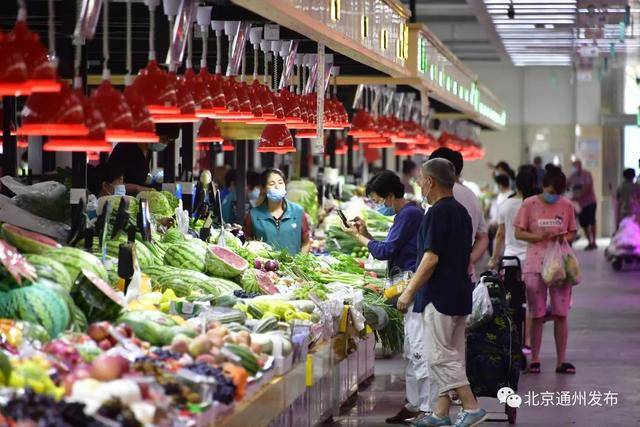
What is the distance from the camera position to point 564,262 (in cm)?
1090

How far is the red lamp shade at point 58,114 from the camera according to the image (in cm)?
509

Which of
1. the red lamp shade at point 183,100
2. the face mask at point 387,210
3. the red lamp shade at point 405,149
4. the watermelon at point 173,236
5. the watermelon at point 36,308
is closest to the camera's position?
the watermelon at point 36,308

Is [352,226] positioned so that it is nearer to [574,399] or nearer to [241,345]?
[574,399]

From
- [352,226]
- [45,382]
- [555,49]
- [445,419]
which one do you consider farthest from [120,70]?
[555,49]

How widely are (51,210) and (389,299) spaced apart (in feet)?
10.6

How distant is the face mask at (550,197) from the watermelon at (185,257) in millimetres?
3934

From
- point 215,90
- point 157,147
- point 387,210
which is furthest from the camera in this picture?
point 157,147

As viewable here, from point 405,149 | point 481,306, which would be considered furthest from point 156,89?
point 405,149

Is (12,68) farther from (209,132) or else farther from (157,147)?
(157,147)

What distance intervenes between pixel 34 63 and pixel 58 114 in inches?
9.1

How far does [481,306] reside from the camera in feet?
28.4

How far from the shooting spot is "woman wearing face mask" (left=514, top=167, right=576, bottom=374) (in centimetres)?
1095

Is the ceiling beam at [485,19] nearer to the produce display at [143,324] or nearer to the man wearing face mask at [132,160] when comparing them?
the man wearing face mask at [132,160]

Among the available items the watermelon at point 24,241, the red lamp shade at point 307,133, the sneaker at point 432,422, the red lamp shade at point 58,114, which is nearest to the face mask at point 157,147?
the red lamp shade at point 307,133
